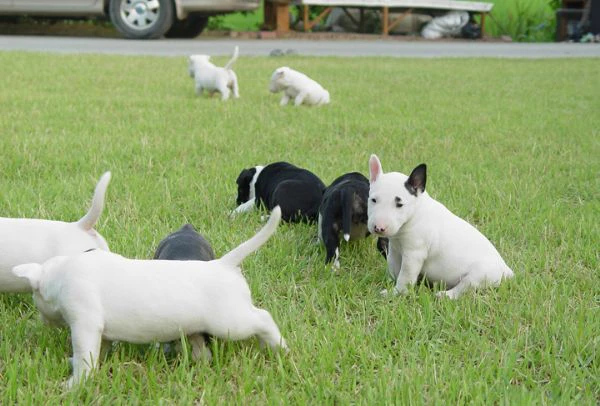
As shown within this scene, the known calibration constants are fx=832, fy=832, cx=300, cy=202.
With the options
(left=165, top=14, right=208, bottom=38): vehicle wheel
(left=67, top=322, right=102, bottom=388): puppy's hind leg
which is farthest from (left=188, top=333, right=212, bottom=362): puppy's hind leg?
(left=165, top=14, right=208, bottom=38): vehicle wheel

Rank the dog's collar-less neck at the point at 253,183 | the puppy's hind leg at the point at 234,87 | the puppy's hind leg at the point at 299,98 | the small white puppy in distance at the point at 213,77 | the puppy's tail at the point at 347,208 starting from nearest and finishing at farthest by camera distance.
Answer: the puppy's tail at the point at 347,208 → the dog's collar-less neck at the point at 253,183 → the puppy's hind leg at the point at 299,98 → the small white puppy in distance at the point at 213,77 → the puppy's hind leg at the point at 234,87

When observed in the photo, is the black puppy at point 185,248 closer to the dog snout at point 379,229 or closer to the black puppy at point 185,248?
the black puppy at point 185,248

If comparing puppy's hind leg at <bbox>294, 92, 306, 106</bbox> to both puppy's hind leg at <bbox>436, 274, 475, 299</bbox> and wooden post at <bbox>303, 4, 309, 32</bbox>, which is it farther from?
wooden post at <bbox>303, 4, 309, 32</bbox>

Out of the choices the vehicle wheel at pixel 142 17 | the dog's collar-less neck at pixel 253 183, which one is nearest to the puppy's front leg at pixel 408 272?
the dog's collar-less neck at pixel 253 183

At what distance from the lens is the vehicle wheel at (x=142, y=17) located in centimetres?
1739

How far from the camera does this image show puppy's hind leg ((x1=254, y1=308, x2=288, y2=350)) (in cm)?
247

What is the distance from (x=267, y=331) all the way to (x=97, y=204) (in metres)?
0.78

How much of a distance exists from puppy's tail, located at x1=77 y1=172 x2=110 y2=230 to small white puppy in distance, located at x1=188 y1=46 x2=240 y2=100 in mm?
6055

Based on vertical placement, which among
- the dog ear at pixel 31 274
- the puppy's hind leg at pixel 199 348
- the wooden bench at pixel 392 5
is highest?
the wooden bench at pixel 392 5

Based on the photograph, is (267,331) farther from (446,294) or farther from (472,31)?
(472,31)

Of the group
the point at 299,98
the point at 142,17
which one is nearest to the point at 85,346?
the point at 299,98

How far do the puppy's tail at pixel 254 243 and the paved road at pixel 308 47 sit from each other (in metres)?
12.7

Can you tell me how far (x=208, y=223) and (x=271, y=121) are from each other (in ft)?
11.3

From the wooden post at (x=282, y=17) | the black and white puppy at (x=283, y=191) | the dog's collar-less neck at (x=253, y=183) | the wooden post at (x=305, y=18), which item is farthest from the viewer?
the wooden post at (x=282, y=17)
